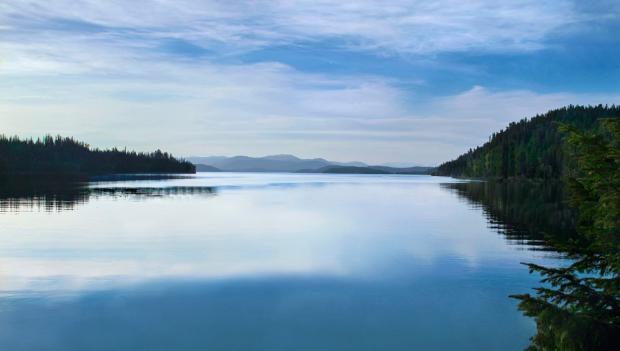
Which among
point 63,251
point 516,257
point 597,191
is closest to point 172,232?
point 63,251

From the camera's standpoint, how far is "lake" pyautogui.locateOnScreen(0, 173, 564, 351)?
15523 mm

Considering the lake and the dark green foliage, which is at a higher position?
the dark green foliage

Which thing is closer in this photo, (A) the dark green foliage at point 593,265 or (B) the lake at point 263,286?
(A) the dark green foliage at point 593,265

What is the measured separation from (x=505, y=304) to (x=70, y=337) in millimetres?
15201

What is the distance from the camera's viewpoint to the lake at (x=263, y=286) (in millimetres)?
Result: 15523

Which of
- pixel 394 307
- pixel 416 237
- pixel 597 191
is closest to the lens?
pixel 597 191

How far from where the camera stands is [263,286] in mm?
21797

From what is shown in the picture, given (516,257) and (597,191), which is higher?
(597,191)

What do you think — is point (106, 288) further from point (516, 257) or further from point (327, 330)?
point (516, 257)

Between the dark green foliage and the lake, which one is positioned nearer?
the dark green foliage

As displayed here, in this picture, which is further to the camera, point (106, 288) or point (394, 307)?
point (106, 288)

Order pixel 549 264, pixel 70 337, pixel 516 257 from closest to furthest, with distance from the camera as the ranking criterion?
1. pixel 70 337
2. pixel 549 264
3. pixel 516 257

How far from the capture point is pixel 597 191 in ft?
35.0

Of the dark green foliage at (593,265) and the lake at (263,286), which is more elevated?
the dark green foliage at (593,265)
